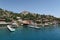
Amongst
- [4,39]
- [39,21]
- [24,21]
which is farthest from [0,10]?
[4,39]

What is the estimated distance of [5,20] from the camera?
164ft

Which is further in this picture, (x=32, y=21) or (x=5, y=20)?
(x=32, y=21)

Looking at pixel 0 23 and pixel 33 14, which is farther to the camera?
pixel 33 14

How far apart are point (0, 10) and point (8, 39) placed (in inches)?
1541

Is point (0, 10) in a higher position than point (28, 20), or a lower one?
higher

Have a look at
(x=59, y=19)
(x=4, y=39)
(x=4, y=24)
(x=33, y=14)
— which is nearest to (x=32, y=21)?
(x=33, y=14)

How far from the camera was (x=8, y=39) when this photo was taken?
23.9 metres

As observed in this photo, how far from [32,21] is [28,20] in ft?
5.59

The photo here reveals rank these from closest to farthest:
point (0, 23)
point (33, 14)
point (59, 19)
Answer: point (0, 23) → point (33, 14) → point (59, 19)

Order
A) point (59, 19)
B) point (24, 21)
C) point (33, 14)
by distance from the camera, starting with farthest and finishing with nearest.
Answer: point (59, 19)
point (33, 14)
point (24, 21)

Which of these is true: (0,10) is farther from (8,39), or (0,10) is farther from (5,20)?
(8,39)

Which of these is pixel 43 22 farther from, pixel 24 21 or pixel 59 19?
pixel 59 19

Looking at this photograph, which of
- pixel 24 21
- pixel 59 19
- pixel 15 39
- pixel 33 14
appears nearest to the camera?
pixel 15 39

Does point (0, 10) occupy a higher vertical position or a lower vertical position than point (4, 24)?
higher
